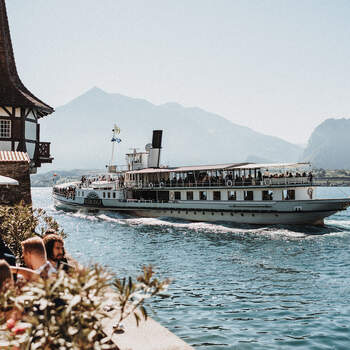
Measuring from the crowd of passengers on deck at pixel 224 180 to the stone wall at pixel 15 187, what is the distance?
23.7 meters

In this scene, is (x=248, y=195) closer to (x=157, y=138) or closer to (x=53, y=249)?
(x=157, y=138)

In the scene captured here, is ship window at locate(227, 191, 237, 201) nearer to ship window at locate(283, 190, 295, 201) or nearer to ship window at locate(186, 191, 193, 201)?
ship window at locate(186, 191, 193, 201)

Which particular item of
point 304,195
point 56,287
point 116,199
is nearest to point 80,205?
point 116,199

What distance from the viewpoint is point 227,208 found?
3912 centimetres

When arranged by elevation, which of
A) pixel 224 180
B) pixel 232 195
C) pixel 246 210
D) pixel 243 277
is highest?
pixel 224 180

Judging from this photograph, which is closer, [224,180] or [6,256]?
[6,256]

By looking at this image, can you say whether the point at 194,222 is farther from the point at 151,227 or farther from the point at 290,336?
the point at 290,336

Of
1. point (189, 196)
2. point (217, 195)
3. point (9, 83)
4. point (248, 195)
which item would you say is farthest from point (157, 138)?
point (9, 83)

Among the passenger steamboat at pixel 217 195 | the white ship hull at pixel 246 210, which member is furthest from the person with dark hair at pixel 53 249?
the white ship hull at pixel 246 210

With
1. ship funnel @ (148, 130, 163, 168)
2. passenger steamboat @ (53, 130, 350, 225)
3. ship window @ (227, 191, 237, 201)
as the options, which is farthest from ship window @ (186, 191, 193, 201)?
ship funnel @ (148, 130, 163, 168)

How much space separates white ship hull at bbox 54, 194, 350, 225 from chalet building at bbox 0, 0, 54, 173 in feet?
58.4

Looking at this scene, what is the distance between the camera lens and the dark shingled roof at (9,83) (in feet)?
87.7

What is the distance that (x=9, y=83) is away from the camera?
27.9 m

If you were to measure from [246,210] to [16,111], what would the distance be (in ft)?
74.3
